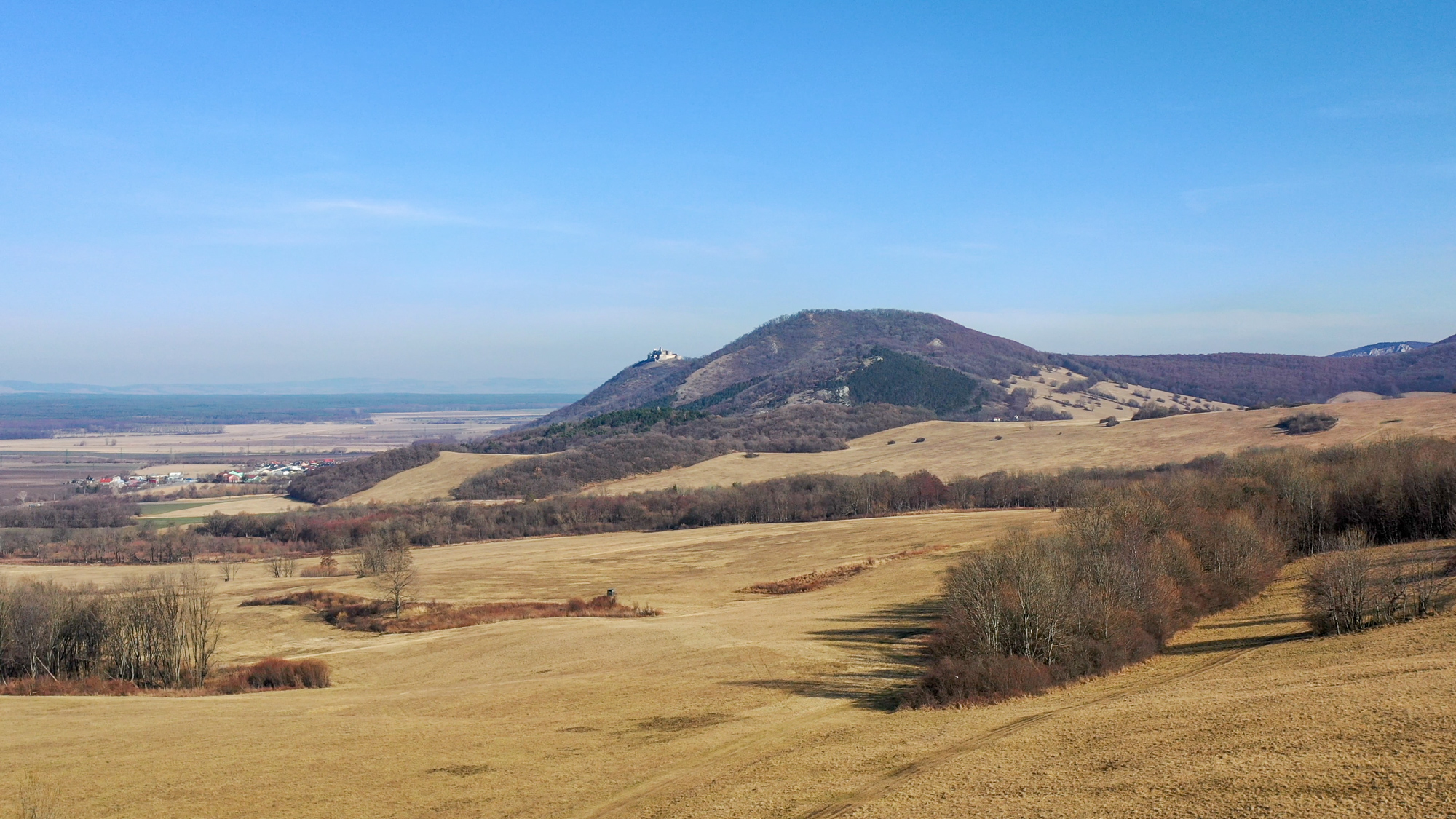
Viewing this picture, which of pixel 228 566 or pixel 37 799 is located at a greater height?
pixel 37 799

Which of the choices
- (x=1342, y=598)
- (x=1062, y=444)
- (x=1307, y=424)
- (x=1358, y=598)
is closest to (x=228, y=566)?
(x=1342, y=598)

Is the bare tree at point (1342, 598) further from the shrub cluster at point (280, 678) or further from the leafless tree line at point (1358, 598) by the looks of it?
the shrub cluster at point (280, 678)

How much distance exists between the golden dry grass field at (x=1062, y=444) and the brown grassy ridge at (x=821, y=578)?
51590 mm

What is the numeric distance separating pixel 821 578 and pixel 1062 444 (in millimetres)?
76554

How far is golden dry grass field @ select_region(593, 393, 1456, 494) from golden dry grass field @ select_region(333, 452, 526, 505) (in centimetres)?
2740

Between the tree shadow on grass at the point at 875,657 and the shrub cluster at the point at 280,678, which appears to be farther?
the shrub cluster at the point at 280,678

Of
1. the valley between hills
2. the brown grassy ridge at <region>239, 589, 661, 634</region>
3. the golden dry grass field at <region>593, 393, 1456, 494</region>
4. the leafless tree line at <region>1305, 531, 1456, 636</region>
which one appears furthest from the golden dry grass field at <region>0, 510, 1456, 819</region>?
the golden dry grass field at <region>593, 393, 1456, 494</region>

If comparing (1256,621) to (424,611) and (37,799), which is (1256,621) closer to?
(37,799)

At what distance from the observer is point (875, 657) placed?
42.4m

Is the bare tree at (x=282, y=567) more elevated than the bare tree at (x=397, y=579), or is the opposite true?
the bare tree at (x=397, y=579)

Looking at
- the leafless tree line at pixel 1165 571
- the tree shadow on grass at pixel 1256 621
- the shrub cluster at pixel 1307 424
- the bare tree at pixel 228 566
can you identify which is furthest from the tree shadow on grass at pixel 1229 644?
the shrub cluster at pixel 1307 424

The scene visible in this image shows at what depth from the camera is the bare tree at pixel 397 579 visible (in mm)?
67062

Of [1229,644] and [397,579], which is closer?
[1229,644]

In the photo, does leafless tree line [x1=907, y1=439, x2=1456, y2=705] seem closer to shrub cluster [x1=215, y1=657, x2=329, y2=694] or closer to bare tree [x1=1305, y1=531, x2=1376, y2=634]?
bare tree [x1=1305, y1=531, x2=1376, y2=634]
